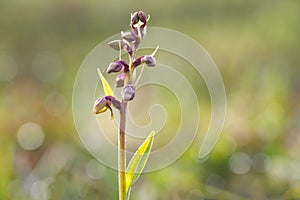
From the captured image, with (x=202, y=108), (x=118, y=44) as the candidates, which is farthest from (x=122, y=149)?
(x=202, y=108)

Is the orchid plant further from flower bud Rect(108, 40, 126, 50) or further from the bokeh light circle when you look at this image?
the bokeh light circle

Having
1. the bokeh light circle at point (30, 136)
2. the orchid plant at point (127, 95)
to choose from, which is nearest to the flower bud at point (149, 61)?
the orchid plant at point (127, 95)

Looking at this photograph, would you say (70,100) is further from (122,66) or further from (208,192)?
(122,66)

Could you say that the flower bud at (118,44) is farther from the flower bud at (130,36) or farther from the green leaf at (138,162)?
the green leaf at (138,162)

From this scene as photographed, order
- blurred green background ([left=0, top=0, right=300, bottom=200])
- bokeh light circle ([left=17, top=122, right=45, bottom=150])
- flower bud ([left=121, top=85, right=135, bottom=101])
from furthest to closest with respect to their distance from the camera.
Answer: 1. bokeh light circle ([left=17, top=122, right=45, bottom=150])
2. blurred green background ([left=0, top=0, right=300, bottom=200])
3. flower bud ([left=121, top=85, right=135, bottom=101])

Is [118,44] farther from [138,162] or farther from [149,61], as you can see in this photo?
[138,162]

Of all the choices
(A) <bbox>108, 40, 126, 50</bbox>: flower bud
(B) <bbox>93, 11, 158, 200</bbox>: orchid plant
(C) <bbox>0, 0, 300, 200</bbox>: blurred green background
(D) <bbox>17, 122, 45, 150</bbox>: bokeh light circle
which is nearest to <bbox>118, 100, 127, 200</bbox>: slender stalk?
(B) <bbox>93, 11, 158, 200</bbox>: orchid plant
